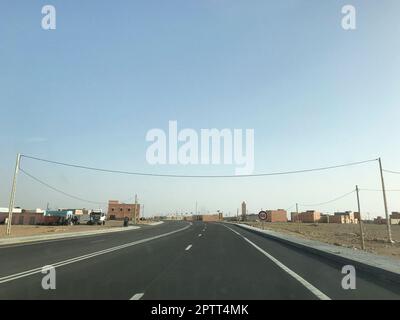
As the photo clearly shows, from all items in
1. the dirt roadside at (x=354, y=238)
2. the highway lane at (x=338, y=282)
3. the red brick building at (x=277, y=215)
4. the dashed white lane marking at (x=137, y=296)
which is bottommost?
the dashed white lane marking at (x=137, y=296)

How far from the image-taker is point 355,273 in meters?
12.0

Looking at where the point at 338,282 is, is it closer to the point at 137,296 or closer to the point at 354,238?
the point at 137,296

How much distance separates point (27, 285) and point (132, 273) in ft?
9.68

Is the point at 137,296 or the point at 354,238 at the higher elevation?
the point at 354,238

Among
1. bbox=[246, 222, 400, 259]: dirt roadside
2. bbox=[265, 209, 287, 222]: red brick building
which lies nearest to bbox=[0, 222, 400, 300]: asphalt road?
bbox=[246, 222, 400, 259]: dirt roadside

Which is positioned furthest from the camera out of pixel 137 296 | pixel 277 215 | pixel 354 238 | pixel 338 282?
pixel 277 215

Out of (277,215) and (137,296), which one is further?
(277,215)

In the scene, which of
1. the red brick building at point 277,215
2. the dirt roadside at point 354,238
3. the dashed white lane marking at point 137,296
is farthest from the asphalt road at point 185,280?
the red brick building at point 277,215

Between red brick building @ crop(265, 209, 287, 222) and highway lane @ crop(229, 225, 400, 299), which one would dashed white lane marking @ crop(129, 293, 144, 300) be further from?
red brick building @ crop(265, 209, 287, 222)

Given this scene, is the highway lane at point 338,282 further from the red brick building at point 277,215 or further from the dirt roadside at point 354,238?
the red brick building at point 277,215

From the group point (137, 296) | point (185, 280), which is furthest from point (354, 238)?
point (137, 296)

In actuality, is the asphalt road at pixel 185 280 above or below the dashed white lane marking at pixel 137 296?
above
